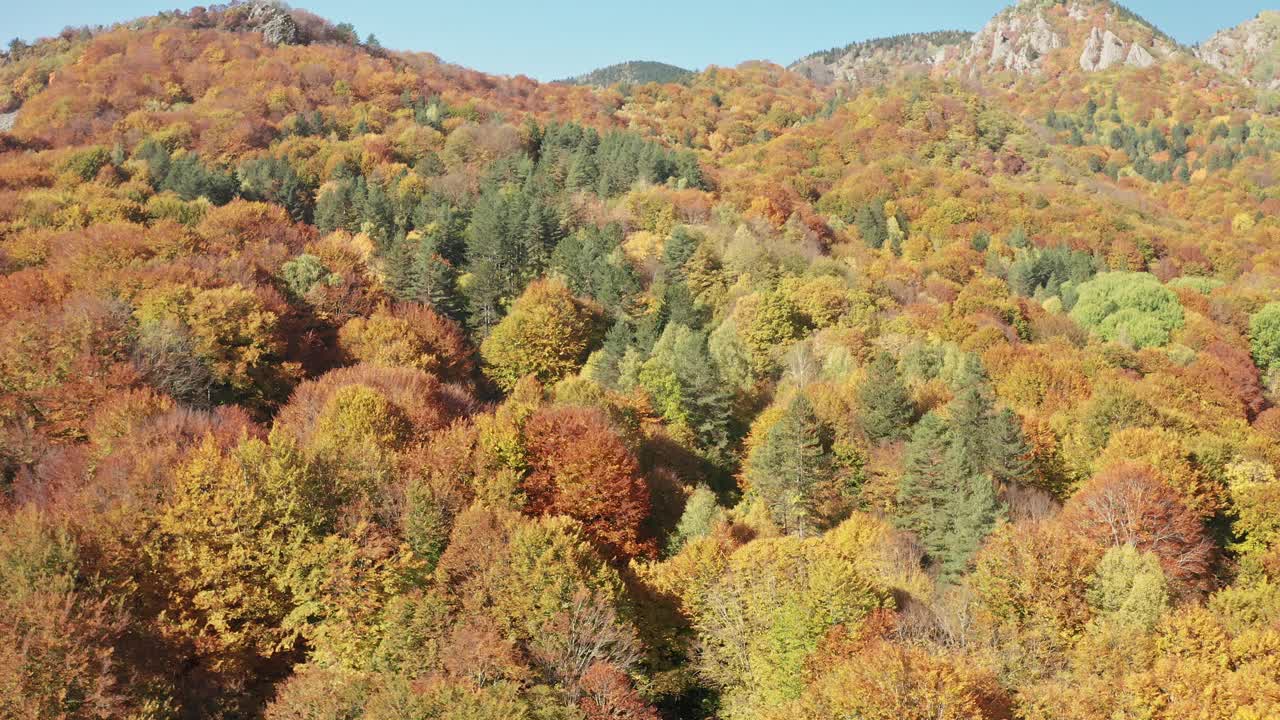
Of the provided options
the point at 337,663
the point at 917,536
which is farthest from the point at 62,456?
the point at 917,536

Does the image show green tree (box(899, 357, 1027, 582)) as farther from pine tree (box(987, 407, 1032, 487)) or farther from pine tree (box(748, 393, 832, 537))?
pine tree (box(748, 393, 832, 537))

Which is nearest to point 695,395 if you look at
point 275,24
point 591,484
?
point 591,484

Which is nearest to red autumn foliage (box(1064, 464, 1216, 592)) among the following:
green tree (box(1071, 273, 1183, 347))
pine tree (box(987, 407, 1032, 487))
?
pine tree (box(987, 407, 1032, 487))

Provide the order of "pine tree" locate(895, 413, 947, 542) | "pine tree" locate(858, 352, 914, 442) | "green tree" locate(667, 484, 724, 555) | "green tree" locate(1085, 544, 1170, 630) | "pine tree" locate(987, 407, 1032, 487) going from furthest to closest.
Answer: "pine tree" locate(858, 352, 914, 442) → "pine tree" locate(987, 407, 1032, 487) → "pine tree" locate(895, 413, 947, 542) → "green tree" locate(667, 484, 724, 555) → "green tree" locate(1085, 544, 1170, 630)

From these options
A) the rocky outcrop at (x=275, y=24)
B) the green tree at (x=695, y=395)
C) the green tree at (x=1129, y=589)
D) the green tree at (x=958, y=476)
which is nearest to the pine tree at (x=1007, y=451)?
the green tree at (x=958, y=476)

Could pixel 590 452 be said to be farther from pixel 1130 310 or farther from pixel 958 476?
pixel 1130 310

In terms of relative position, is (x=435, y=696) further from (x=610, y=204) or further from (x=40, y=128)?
(x=40, y=128)

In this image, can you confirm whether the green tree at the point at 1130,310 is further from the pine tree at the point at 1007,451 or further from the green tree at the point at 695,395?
the green tree at the point at 695,395
